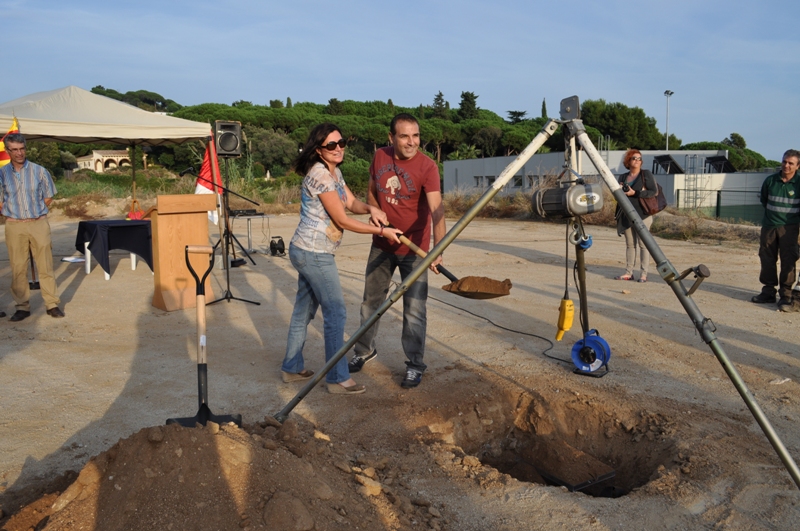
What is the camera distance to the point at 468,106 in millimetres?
77688

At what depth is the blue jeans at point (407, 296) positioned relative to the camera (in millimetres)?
5066

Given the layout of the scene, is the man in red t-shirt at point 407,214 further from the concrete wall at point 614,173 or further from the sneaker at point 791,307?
the concrete wall at point 614,173

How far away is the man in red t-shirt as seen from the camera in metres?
4.88

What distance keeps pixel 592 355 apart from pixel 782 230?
440 centimetres

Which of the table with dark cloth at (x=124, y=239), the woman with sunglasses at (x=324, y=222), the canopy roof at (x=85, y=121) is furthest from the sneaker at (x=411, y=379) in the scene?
the canopy roof at (x=85, y=121)

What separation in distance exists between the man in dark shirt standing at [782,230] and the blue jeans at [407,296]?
16.7 feet

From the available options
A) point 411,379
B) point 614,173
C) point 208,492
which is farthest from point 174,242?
point 614,173

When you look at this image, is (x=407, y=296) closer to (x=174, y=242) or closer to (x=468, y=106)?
(x=174, y=242)

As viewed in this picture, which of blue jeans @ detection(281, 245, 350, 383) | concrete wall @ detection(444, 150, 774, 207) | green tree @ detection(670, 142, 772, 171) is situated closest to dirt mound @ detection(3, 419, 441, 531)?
blue jeans @ detection(281, 245, 350, 383)

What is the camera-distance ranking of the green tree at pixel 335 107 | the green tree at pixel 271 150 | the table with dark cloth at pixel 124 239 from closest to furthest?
the table with dark cloth at pixel 124 239 < the green tree at pixel 271 150 < the green tree at pixel 335 107

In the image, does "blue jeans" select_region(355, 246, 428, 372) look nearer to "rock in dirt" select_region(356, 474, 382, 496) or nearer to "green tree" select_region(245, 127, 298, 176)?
"rock in dirt" select_region(356, 474, 382, 496)

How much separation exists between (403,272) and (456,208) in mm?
19797

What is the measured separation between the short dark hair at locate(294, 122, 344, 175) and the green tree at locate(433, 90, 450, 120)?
73.8 m

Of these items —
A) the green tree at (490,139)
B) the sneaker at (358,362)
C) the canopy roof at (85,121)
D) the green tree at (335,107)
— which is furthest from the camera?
the green tree at (335,107)
